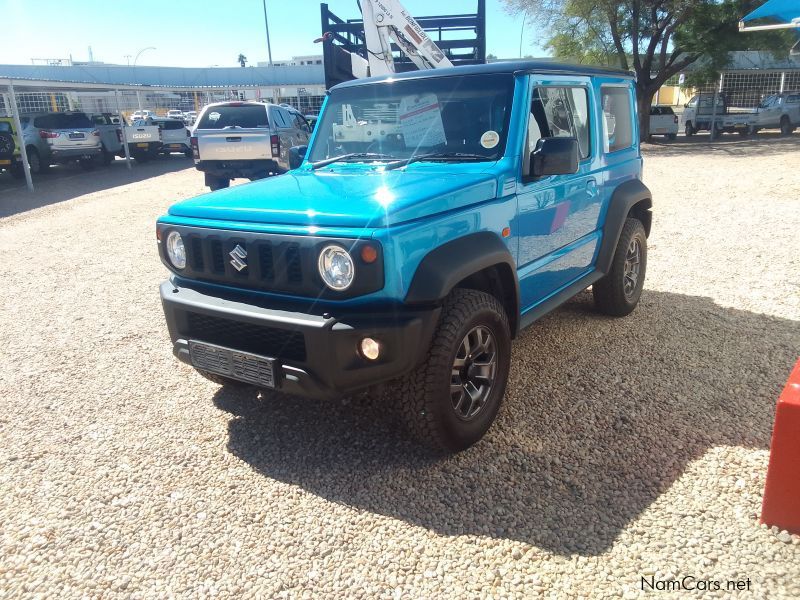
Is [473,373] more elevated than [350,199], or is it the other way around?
[350,199]

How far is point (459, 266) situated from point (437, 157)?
1001 millimetres

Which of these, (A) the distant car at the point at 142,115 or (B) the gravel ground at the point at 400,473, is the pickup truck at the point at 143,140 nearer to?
(A) the distant car at the point at 142,115

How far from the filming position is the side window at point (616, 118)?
4699 mm

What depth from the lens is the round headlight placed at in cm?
344

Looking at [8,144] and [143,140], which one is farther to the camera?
[143,140]

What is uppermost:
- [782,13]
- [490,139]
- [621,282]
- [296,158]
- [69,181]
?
[782,13]

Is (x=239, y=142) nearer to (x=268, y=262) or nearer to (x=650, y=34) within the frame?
(x=268, y=262)

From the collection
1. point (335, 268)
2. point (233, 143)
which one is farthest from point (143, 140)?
point (335, 268)

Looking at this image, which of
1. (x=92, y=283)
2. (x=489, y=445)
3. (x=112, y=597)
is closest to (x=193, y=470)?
(x=112, y=597)

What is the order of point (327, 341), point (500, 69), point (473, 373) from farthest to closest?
1. point (500, 69)
2. point (473, 373)
3. point (327, 341)

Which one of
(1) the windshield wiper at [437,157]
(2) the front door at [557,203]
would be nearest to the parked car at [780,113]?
(2) the front door at [557,203]

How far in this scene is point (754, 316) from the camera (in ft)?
17.3

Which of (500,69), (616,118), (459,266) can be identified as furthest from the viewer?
(616,118)

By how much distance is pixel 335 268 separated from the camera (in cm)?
285
